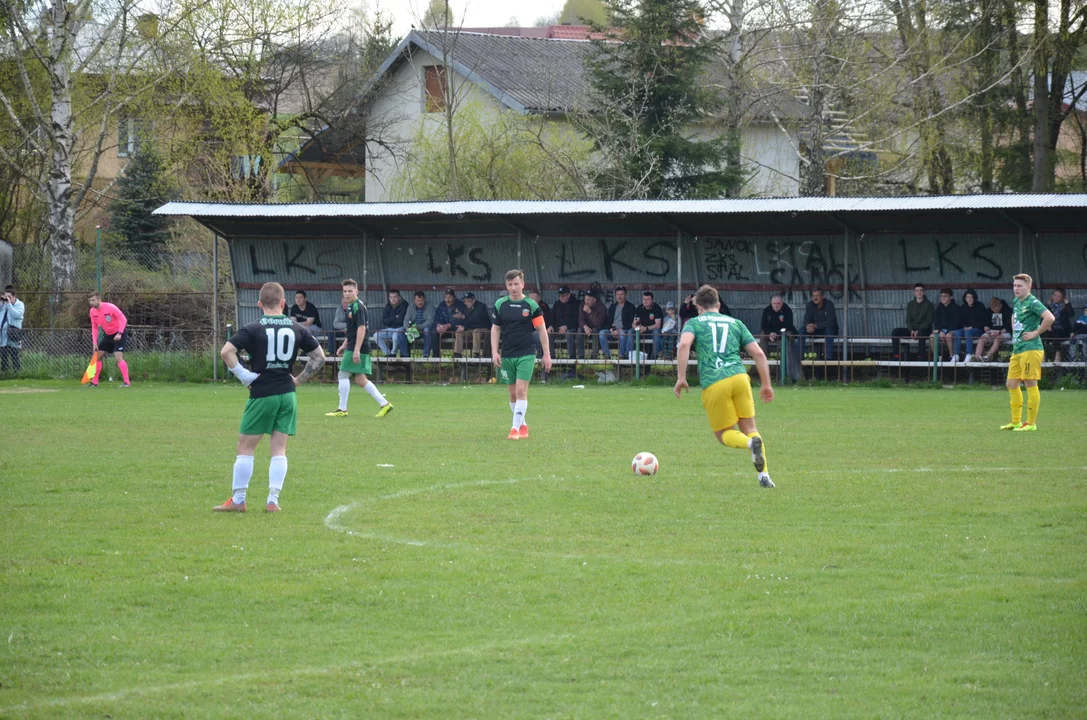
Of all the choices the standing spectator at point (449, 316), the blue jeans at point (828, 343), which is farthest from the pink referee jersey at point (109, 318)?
the blue jeans at point (828, 343)

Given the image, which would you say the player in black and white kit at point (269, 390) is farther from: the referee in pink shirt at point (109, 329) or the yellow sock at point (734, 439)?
the referee in pink shirt at point (109, 329)

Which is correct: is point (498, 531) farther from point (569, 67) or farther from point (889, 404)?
point (569, 67)

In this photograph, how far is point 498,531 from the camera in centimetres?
884

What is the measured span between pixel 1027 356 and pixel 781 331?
9451 mm

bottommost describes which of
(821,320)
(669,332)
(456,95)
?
(669,332)

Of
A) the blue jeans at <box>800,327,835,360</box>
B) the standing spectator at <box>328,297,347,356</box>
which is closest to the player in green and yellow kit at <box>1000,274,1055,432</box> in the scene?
the blue jeans at <box>800,327,835,360</box>

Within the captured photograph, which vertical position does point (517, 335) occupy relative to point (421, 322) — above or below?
below

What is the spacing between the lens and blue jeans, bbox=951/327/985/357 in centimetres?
2459

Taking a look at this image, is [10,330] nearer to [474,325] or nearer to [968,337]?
[474,325]

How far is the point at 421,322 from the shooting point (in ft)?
94.1

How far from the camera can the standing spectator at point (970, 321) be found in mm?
24656

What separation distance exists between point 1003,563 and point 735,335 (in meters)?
3.92

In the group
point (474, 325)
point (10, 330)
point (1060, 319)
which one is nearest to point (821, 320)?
point (1060, 319)

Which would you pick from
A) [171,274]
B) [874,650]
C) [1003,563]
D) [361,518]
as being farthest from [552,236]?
[874,650]
